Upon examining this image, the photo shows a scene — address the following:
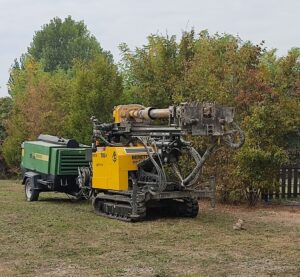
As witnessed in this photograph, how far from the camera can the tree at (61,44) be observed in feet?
196

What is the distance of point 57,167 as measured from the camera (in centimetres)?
1509

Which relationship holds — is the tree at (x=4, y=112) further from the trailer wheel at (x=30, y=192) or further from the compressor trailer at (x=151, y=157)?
the compressor trailer at (x=151, y=157)

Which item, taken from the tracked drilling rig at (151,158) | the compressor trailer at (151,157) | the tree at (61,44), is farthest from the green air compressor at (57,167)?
the tree at (61,44)

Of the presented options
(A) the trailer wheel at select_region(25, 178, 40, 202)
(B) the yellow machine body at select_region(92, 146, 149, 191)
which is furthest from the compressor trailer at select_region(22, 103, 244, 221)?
(A) the trailer wheel at select_region(25, 178, 40, 202)

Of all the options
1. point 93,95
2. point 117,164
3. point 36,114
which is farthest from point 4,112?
point 117,164

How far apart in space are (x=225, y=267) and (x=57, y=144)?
29.9 ft

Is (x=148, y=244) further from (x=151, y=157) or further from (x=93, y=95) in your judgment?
(x=93, y=95)

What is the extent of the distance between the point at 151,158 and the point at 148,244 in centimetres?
256

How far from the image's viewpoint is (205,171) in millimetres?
14773

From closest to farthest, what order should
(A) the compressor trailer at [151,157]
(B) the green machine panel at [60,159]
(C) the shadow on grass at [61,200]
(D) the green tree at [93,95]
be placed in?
(A) the compressor trailer at [151,157] → (B) the green machine panel at [60,159] → (C) the shadow on grass at [61,200] → (D) the green tree at [93,95]

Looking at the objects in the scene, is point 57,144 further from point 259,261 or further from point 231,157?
point 259,261

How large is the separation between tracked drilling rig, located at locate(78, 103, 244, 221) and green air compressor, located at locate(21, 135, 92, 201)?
151 cm

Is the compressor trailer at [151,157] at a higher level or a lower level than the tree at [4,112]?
lower

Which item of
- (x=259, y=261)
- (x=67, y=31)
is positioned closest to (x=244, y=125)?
(x=259, y=261)
